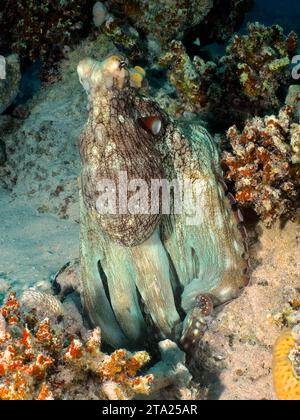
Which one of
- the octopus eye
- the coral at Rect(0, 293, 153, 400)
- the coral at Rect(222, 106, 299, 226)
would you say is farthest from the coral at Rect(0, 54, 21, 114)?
the coral at Rect(0, 293, 153, 400)

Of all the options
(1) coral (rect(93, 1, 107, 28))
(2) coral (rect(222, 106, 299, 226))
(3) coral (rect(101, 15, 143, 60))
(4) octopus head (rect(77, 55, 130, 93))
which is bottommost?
(2) coral (rect(222, 106, 299, 226))

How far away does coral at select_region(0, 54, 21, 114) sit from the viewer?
7086mm

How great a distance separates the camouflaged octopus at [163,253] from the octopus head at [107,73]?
0.24 meters

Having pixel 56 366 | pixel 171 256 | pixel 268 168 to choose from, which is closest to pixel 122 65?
pixel 268 168

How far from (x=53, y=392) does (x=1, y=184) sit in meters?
4.77

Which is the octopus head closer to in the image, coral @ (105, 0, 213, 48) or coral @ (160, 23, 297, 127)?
coral @ (160, 23, 297, 127)

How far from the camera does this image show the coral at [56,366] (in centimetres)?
287

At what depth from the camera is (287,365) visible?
124 inches

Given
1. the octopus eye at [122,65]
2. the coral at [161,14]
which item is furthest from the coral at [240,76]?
the octopus eye at [122,65]

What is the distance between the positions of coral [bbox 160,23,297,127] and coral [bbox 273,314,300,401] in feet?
11.4

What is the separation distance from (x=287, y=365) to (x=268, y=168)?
1.81 m

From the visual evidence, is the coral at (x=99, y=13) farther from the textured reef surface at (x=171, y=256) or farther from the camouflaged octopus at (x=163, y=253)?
the camouflaged octopus at (x=163, y=253)

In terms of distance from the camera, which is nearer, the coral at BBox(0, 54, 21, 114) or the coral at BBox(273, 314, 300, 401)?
the coral at BBox(273, 314, 300, 401)
